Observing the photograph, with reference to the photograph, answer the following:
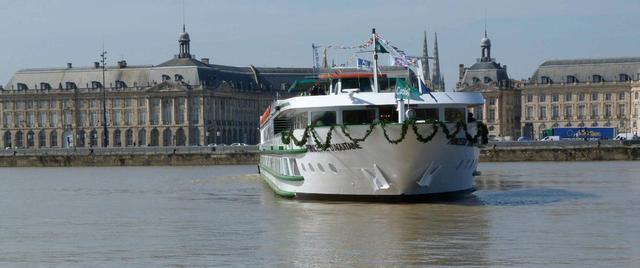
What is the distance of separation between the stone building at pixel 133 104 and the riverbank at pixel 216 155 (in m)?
53.9

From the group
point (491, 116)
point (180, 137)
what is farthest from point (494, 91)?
point (180, 137)

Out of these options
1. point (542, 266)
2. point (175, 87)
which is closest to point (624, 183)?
point (542, 266)

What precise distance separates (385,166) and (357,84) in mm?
5146

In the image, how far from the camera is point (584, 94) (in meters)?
179

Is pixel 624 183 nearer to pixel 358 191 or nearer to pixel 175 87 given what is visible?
pixel 358 191

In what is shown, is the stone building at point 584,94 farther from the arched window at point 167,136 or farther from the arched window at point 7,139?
the arched window at point 7,139

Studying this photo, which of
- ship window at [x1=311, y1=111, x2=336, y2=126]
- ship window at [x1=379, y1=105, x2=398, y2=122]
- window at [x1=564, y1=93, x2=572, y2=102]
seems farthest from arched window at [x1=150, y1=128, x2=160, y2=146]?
ship window at [x1=379, y1=105, x2=398, y2=122]

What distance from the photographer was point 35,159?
376 feet

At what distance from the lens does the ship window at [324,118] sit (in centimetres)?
4288

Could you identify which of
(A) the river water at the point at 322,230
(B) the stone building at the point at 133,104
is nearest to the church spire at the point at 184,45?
(B) the stone building at the point at 133,104

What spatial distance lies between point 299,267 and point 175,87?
481 feet

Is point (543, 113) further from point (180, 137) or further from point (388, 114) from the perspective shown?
point (388, 114)

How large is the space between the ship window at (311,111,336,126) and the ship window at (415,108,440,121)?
8.42 feet

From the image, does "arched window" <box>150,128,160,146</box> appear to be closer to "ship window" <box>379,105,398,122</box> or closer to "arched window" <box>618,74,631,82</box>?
"arched window" <box>618,74,631,82</box>
